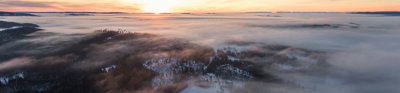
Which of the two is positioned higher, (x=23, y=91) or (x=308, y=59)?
A: (x=308, y=59)

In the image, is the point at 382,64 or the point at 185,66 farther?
the point at 382,64

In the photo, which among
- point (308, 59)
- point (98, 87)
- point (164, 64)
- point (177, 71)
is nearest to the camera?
point (98, 87)

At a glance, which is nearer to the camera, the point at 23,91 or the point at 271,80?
the point at 23,91

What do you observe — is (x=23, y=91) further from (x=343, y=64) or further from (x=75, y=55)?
(x=343, y=64)

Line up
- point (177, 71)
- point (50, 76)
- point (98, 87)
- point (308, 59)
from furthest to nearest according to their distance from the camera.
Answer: point (308, 59) < point (177, 71) < point (50, 76) < point (98, 87)

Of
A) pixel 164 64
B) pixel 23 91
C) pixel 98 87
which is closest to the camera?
pixel 23 91

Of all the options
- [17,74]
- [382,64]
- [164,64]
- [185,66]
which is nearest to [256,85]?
[185,66]

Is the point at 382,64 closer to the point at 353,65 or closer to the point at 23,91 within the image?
the point at 353,65

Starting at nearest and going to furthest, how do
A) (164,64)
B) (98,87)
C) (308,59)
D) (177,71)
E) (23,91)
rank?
(23,91), (98,87), (177,71), (164,64), (308,59)

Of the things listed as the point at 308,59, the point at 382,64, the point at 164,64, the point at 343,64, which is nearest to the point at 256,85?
the point at 164,64
